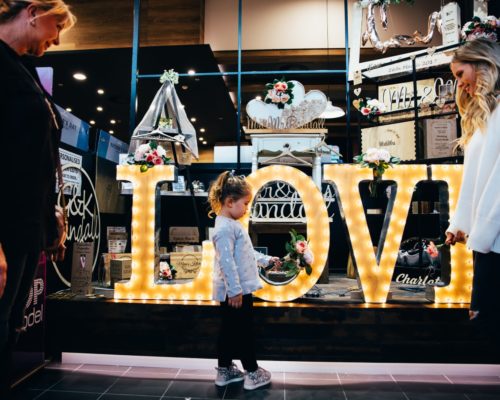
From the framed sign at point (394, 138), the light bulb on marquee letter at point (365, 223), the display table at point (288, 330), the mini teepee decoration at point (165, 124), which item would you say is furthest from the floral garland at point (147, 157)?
the framed sign at point (394, 138)

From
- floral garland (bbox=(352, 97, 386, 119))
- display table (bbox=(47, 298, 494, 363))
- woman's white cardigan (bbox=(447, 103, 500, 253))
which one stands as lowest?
display table (bbox=(47, 298, 494, 363))

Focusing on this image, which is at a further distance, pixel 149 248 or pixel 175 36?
pixel 175 36

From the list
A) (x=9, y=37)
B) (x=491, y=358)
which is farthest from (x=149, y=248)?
(x=491, y=358)

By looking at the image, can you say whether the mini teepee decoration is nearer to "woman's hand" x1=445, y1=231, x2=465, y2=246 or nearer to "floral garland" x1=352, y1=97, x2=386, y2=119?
"floral garland" x1=352, y1=97, x2=386, y2=119

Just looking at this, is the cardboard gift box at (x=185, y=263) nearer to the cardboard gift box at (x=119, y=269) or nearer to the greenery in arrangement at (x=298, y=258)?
the cardboard gift box at (x=119, y=269)

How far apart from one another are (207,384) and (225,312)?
50cm

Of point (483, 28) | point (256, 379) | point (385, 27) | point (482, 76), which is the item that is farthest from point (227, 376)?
point (385, 27)

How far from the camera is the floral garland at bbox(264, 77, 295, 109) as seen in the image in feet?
12.6

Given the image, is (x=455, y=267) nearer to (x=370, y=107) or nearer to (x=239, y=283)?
(x=239, y=283)

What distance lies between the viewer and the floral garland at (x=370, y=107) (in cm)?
450

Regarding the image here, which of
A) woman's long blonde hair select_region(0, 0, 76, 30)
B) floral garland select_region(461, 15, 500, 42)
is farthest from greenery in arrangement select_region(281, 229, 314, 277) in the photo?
floral garland select_region(461, 15, 500, 42)

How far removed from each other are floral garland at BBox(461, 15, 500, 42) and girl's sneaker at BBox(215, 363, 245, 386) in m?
3.73

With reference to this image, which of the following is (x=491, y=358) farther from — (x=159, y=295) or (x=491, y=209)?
(x=159, y=295)

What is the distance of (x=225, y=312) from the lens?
2.49 metres
